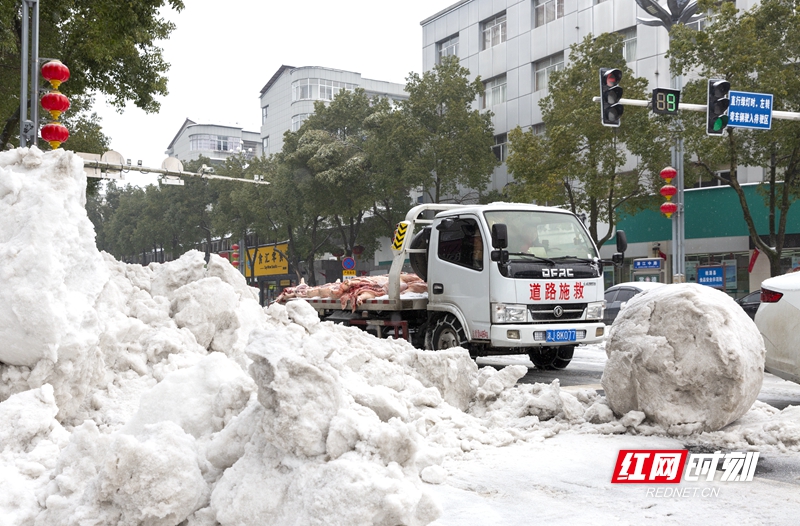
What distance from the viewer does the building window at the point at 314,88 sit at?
54094 mm

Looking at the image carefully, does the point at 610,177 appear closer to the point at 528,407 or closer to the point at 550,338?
the point at 550,338

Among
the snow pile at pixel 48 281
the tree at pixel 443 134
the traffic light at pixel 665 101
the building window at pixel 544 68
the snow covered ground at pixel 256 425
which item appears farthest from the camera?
the building window at pixel 544 68

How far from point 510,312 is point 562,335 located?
769 millimetres

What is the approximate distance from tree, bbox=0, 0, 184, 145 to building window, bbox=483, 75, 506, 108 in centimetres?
1753

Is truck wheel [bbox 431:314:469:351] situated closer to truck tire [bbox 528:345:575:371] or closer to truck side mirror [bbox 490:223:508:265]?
truck side mirror [bbox 490:223:508:265]

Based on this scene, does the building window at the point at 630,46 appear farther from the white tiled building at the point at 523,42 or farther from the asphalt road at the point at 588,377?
the asphalt road at the point at 588,377

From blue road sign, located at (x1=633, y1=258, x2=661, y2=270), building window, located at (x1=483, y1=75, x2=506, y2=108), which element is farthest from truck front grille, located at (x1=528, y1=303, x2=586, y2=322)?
building window, located at (x1=483, y1=75, x2=506, y2=108)

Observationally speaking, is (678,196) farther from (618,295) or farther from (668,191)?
(618,295)

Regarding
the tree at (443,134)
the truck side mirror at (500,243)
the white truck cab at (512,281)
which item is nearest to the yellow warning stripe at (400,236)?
the white truck cab at (512,281)

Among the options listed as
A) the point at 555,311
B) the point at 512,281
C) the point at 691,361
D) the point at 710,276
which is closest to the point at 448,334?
the point at 512,281

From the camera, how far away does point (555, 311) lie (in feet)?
29.4

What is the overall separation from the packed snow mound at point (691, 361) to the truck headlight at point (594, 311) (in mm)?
3447

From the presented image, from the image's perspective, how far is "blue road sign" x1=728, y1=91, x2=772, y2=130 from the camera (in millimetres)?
14688

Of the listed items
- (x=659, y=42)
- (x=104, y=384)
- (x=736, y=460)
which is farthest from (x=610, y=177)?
(x=104, y=384)
